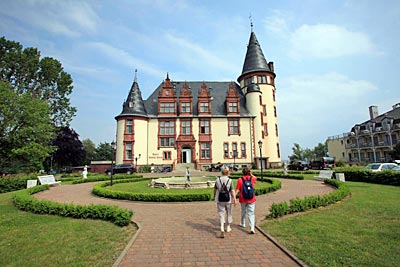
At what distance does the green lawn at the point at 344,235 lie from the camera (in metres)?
4.21

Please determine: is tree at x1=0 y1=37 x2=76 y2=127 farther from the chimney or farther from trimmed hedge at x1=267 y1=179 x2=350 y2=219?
the chimney

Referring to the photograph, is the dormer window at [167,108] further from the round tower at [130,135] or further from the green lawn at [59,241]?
the green lawn at [59,241]

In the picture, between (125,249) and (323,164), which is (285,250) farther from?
(323,164)

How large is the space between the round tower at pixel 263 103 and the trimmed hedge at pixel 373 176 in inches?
650

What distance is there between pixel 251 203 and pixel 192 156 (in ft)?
97.9

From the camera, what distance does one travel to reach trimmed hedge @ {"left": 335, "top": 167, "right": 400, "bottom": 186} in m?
15.6

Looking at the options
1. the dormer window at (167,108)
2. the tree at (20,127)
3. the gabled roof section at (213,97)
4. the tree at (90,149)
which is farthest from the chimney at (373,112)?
the tree at (90,149)

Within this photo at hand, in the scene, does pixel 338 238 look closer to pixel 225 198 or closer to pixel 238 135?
pixel 225 198

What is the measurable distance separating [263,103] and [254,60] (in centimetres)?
829

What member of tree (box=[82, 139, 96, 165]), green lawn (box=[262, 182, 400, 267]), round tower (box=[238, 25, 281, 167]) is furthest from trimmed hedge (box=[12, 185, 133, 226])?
tree (box=[82, 139, 96, 165])

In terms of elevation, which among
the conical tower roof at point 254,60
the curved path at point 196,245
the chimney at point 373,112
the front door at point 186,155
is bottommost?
the curved path at point 196,245

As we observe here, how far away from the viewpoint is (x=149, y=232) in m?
6.16

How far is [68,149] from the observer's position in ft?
147

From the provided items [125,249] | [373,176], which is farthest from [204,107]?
[125,249]
